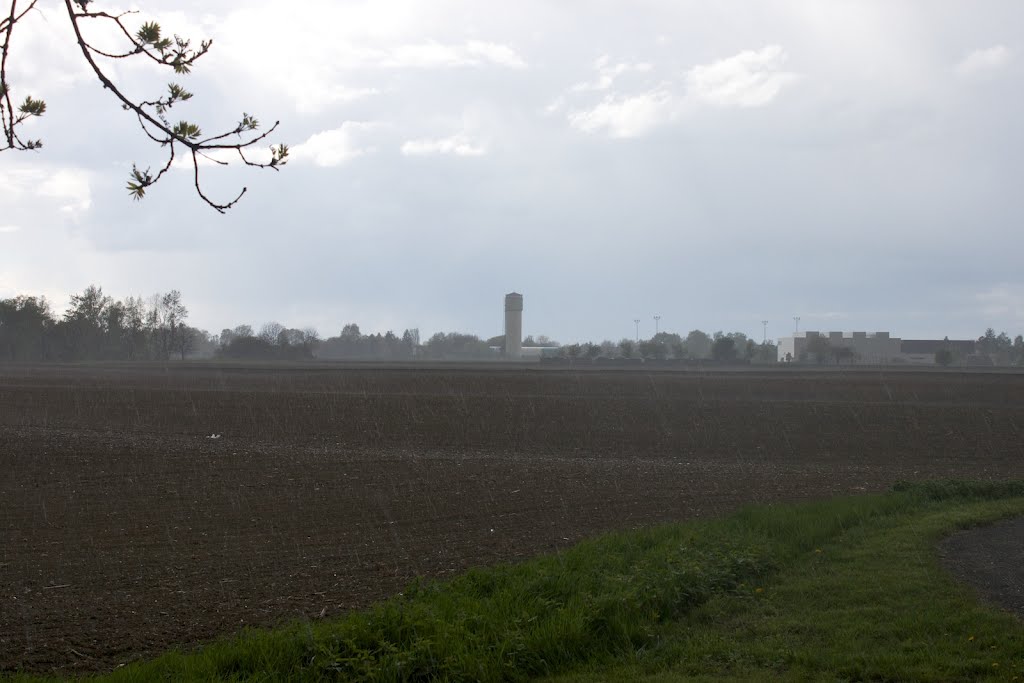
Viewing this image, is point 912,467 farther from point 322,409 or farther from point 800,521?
point 322,409

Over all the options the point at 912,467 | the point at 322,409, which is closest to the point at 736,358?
the point at 322,409

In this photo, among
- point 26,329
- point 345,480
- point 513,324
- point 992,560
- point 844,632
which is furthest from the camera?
point 513,324

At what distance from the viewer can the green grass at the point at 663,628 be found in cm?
721

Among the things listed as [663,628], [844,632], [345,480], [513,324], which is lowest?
[345,480]

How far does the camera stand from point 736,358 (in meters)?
127

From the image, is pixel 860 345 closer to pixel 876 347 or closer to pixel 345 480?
pixel 876 347

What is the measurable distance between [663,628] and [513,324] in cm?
16199

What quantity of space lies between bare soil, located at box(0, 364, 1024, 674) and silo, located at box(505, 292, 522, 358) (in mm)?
118557

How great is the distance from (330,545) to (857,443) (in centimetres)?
2366

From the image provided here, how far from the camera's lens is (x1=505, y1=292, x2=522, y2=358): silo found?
16975cm

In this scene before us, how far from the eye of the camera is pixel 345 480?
21.3 meters

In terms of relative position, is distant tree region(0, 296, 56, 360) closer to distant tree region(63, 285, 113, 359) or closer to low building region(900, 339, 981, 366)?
distant tree region(63, 285, 113, 359)

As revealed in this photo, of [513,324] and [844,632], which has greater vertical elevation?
[513,324]

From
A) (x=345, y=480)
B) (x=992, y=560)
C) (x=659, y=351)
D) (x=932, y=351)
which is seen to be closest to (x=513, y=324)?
(x=659, y=351)
